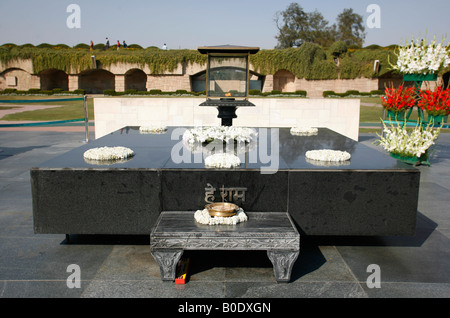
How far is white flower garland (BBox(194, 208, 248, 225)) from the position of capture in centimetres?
336

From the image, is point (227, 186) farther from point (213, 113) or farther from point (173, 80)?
point (173, 80)

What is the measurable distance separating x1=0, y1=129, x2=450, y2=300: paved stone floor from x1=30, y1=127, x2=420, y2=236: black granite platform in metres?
0.27

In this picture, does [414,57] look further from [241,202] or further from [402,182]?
[241,202]

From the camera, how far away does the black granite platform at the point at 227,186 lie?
3732mm

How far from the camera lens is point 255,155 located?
462 centimetres

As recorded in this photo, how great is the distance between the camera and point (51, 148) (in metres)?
9.68

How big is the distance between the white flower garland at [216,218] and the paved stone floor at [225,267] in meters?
0.45

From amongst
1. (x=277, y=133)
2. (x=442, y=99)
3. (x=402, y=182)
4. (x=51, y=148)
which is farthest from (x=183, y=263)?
(x=51, y=148)

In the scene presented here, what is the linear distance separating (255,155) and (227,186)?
951 mm

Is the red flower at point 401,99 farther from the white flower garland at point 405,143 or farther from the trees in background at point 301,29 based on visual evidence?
the trees in background at point 301,29

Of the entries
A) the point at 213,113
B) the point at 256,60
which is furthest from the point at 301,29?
the point at 213,113

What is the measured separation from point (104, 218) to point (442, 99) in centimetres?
693

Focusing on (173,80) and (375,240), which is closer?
(375,240)

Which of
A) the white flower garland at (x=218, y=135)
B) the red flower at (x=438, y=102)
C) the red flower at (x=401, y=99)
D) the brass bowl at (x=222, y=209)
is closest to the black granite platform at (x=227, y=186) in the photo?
the brass bowl at (x=222, y=209)
